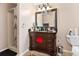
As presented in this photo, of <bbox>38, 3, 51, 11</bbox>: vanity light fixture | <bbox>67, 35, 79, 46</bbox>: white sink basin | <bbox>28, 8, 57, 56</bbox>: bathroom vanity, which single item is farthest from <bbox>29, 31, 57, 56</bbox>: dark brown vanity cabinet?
<bbox>38, 3, 51, 11</bbox>: vanity light fixture

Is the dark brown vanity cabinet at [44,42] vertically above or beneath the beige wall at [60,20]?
beneath

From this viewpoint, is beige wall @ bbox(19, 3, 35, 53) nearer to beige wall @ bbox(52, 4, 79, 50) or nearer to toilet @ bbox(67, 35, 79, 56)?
beige wall @ bbox(52, 4, 79, 50)

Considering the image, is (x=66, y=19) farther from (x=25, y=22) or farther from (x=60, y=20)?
(x=25, y=22)

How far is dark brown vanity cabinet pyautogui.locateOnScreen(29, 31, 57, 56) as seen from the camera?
1.25 m

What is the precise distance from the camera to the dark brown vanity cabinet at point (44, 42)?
1249 millimetres

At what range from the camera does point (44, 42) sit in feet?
4.15

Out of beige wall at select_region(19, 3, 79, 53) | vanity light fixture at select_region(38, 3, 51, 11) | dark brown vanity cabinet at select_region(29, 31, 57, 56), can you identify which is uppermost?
vanity light fixture at select_region(38, 3, 51, 11)

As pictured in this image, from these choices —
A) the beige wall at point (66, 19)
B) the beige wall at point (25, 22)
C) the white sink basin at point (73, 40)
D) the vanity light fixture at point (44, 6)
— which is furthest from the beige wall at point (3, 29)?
the white sink basin at point (73, 40)

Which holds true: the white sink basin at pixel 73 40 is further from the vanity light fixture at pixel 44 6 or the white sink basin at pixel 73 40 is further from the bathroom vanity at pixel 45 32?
the vanity light fixture at pixel 44 6

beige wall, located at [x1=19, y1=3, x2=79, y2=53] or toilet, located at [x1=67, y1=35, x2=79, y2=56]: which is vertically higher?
beige wall, located at [x1=19, y1=3, x2=79, y2=53]

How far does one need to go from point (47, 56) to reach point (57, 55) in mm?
119

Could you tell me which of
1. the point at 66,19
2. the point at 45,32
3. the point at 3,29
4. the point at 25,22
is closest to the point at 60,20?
the point at 66,19

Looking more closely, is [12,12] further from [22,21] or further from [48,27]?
[48,27]

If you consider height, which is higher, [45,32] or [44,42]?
[45,32]
